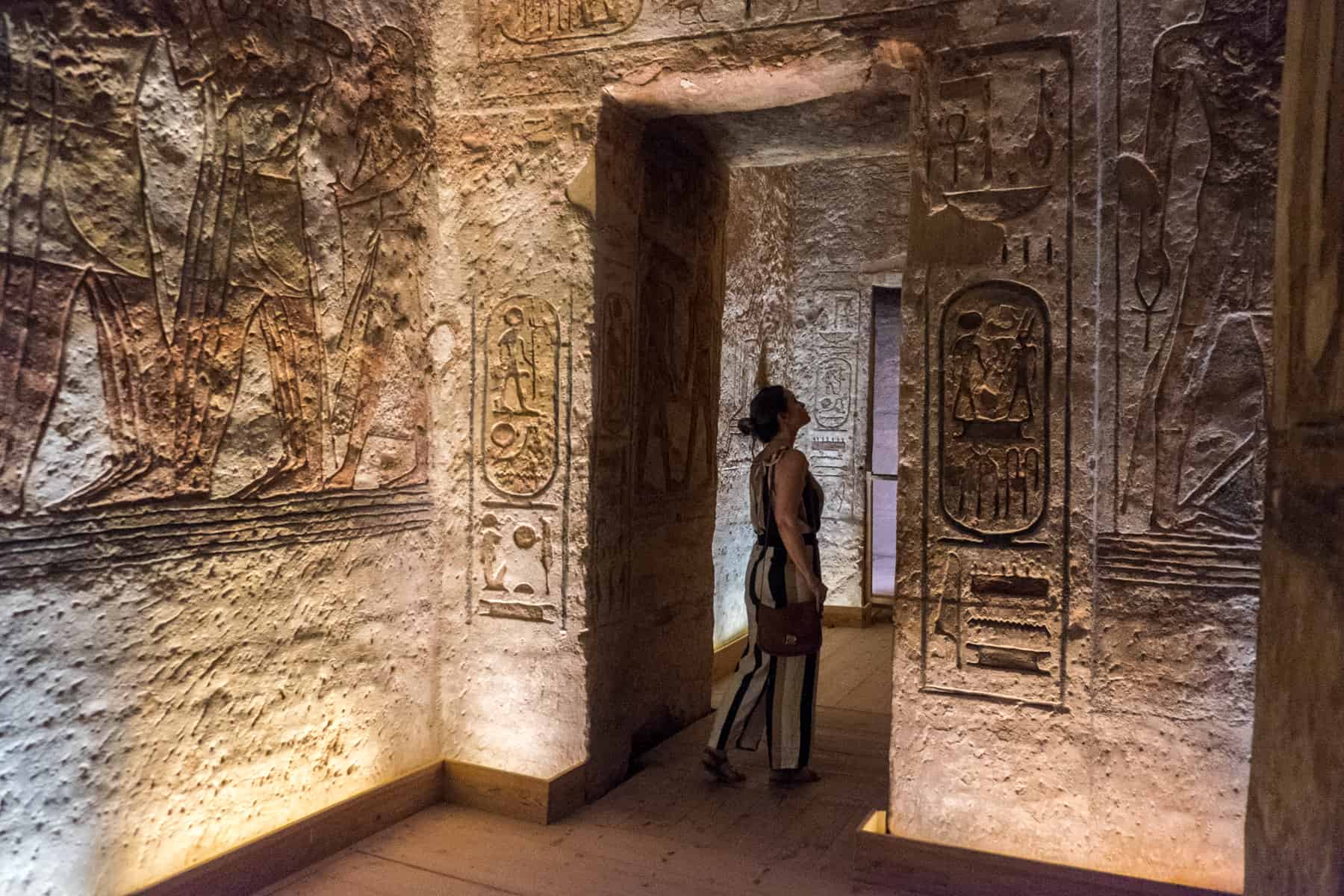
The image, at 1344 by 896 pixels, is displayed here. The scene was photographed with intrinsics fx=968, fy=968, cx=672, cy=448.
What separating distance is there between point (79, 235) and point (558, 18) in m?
1.83

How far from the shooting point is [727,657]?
5.82 meters

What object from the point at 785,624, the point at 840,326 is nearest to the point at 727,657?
the point at 785,624

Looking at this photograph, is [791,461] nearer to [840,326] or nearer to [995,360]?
[995,360]

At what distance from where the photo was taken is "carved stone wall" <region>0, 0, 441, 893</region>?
2.33 m

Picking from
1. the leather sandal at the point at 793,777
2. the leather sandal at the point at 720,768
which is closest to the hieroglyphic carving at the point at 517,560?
the leather sandal at the point at 720,768

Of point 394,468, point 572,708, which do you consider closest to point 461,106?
point 394,468

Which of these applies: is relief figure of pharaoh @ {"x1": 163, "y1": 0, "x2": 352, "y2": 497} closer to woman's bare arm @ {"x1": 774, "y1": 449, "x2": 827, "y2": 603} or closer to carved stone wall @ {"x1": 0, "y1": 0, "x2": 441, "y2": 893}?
carved stone wall @ {"x1": 0, "y1": 0, "x2": 441, "y2": 893}

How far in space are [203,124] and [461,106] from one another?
110 centimetres

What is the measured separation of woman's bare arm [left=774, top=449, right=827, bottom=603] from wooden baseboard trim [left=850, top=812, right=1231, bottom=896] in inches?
38.7

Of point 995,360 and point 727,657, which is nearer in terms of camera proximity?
point 995,360

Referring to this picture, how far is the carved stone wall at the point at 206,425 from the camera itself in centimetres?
233

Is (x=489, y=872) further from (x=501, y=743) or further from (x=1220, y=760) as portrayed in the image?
(x=1220, y=760)

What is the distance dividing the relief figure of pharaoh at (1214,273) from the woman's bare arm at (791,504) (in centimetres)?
128

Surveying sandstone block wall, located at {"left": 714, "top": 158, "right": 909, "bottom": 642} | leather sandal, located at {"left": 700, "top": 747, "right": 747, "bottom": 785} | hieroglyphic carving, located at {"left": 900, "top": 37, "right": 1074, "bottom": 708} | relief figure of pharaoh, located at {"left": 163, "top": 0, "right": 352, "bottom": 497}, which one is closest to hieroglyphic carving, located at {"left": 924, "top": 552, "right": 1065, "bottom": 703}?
hieroglyphic carving, located at {"left": 900, "top": 37, "right": 1074, "bottom": 708}
